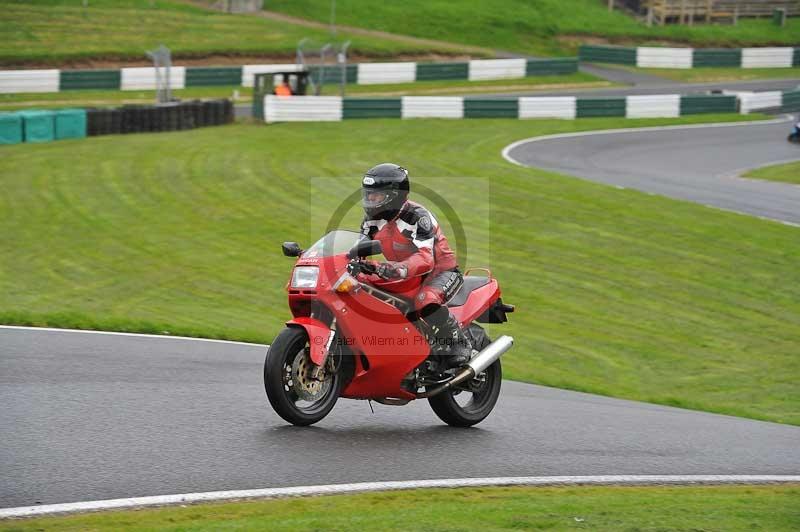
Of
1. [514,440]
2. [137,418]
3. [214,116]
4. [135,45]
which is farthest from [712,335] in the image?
[135,45]

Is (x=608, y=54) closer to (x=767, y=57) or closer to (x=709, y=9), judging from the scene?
(x=767, y=57)

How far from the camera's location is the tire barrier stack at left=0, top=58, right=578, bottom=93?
127ft

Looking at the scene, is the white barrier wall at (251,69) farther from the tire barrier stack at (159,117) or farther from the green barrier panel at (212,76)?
the tire barrier stack at (159,117)

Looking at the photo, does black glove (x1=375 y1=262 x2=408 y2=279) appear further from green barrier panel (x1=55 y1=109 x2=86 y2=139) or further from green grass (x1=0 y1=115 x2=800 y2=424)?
green barrier panel (x1=55 y1=109 x2=86 y2=139)

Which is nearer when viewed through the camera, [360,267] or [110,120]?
[360,267]

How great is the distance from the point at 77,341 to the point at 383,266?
4460 mm

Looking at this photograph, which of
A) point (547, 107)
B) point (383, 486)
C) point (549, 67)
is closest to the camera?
point (383, 486)

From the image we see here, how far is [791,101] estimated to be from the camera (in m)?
41.6

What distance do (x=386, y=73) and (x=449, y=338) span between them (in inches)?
1469

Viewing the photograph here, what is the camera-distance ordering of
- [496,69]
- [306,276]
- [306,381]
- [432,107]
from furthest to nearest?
[496,69] → [432,107] → [306,381] → [306,276]

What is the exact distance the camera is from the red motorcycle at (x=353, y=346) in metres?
7.92

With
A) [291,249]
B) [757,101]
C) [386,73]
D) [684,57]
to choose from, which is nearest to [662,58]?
[684,57]

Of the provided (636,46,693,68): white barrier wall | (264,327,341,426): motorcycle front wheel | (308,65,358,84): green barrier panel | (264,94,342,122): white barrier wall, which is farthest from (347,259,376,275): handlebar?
(636,46,693,68): white barrier wall

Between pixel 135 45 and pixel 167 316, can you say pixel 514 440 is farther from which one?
pixel 135 45
